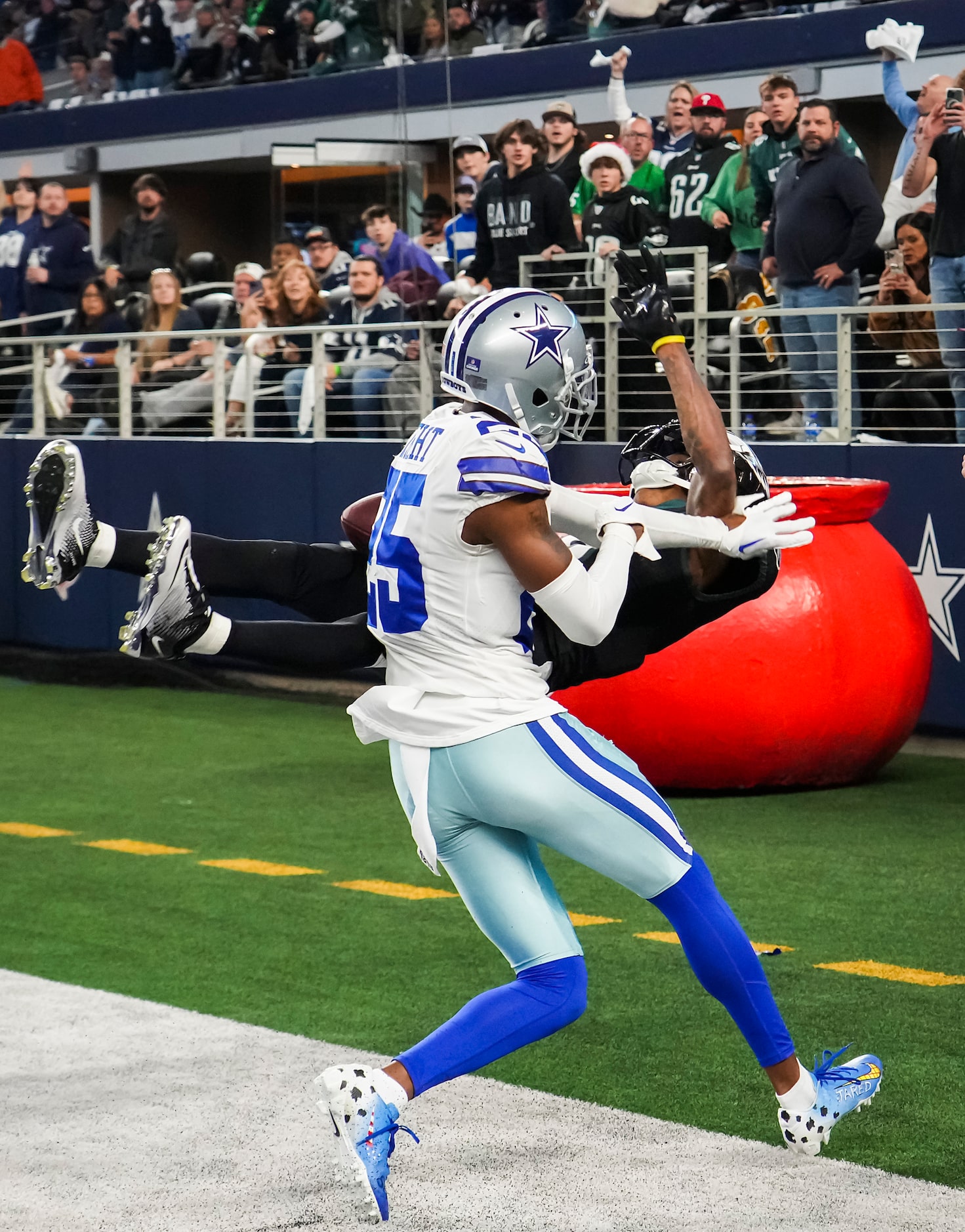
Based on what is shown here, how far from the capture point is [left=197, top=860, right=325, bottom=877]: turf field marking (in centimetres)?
766

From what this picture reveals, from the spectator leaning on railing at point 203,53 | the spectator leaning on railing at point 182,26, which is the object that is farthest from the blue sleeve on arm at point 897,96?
the spectator leaning on railing at point 182,26

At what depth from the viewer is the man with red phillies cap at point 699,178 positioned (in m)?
11.8

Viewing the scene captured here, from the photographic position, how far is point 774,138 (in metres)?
11.4

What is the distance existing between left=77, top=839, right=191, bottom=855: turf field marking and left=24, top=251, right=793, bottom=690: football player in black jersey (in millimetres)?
3097

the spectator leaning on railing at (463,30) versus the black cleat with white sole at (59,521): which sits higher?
the spectator leaning on railing at (463,30)

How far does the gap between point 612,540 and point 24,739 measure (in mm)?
8109

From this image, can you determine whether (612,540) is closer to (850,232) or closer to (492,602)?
(492,602)

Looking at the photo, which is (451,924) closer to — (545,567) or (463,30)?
(545,567)

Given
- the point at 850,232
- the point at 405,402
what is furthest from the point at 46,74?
the point at 850,232

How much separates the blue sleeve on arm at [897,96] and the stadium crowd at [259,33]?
3.88m

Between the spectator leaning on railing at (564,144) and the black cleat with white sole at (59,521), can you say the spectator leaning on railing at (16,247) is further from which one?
the black cleat with white sole at (59,521)

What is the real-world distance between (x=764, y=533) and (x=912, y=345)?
6.74 m

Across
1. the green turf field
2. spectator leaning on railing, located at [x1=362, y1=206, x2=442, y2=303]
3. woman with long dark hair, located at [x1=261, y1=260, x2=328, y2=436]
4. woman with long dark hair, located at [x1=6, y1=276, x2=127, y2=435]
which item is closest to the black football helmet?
the green turf field

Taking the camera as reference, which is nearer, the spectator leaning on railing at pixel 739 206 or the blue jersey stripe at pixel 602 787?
the blue jersey stripe at pixel 602 787
